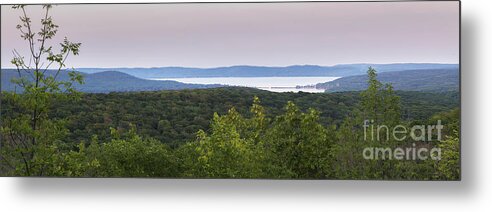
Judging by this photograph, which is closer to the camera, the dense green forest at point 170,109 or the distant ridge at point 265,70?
the distant ridge at point 265,70

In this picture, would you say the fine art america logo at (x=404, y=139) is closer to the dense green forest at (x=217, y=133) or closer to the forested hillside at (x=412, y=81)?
the dense green forest at (x=217, y=133)

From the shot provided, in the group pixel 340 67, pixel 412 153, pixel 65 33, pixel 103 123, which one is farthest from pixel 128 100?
pixel 412 153

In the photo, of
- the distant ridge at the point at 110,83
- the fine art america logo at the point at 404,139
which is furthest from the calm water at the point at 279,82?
the fine art america logo at the point at 404,139

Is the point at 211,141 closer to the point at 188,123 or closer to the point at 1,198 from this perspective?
the point at 188,123

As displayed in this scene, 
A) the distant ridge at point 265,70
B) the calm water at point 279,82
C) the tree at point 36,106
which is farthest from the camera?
the tree at point 36,106

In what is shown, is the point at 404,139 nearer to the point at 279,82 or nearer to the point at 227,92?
the point at 279,82

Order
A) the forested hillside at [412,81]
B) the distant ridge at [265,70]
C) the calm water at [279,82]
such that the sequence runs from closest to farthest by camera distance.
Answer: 1. the forested hillside at [412,81]
2. the distant ridge at [265,70]
3. the calm water at [279,82]

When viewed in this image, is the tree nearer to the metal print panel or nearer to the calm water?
the metal print panel
